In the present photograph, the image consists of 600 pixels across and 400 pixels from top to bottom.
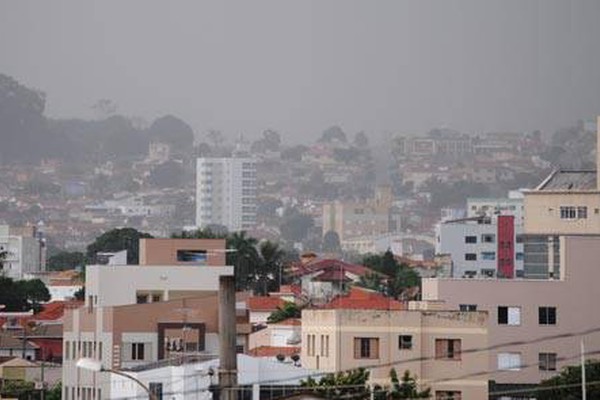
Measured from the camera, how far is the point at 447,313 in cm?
5291

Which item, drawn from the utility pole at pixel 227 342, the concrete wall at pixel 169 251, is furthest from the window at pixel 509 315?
the utility pole at pixel 227 342

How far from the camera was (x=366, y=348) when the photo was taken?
2062 inches

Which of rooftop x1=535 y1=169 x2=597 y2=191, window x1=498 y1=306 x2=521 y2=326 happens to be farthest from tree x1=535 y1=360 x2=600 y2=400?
rooftop x1=535 y1=169 x2=597 y2=191

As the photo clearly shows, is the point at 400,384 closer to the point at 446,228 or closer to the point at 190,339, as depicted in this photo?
the point at 190,339

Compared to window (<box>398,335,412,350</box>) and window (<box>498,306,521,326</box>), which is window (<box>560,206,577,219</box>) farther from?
window (<box>398,335,412,350</box>)

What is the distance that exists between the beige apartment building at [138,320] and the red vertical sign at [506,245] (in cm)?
8748

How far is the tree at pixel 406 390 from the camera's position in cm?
4234

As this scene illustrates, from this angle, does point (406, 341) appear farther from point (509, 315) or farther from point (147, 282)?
A: point (509, 315)

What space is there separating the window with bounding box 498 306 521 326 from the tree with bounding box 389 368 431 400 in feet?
70.6

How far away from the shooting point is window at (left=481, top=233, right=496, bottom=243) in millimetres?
173038

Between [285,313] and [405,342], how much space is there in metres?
35.1

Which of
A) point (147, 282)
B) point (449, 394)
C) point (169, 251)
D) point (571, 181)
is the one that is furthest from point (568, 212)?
point (449, 394)

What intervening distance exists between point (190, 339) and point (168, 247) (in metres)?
11.3

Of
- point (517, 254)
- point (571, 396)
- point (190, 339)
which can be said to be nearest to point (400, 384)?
point (571, 396)
